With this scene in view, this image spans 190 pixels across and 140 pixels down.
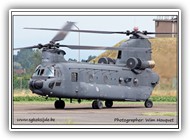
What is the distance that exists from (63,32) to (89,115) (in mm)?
2956

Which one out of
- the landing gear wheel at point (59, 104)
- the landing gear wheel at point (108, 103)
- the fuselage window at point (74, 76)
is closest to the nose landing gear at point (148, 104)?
the landing gear wheel at point (108, 103)

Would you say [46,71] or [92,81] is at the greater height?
[46,71]

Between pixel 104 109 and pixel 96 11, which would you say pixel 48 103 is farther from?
pixel 96 11

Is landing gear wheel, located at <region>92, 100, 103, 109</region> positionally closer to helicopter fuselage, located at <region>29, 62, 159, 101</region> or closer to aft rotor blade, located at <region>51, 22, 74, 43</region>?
helicopter fuselage, located at <region>29, 62, 159, 101</region>

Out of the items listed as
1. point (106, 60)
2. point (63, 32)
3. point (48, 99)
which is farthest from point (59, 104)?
point (63, 32)

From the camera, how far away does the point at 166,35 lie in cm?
2620

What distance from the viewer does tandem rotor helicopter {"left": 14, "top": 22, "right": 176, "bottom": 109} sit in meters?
29.1

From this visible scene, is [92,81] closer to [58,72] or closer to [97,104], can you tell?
[97,104]

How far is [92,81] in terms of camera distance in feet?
99.2

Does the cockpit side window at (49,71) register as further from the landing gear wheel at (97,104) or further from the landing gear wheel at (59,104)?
the landing gear wheel at (97,104)

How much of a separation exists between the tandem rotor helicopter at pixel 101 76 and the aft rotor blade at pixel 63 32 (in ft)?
2.83

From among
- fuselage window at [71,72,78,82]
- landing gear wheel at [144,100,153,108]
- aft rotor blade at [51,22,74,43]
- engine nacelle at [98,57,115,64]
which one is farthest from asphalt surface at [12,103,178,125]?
aft rotor blade at [51,22,74,43]

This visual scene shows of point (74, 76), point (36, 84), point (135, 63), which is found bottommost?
point (36, 84)

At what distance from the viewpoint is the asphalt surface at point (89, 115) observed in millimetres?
23927
